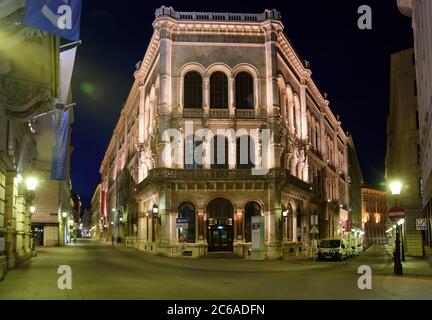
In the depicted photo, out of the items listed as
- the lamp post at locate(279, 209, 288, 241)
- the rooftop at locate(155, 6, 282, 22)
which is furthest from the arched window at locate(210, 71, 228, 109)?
the lamp post at locate(279, 209, 288, 241)

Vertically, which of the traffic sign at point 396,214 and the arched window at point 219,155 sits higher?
the arched window at point 219,155

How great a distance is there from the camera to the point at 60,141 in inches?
1423

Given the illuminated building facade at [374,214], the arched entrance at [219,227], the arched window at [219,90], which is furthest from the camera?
the illuminated building facade at [374,214]

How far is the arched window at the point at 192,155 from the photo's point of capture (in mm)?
45938

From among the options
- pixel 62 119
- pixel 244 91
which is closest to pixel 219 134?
pixel 244 91

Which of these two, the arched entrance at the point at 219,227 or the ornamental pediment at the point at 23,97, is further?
the arched entrance at the point at 219,227

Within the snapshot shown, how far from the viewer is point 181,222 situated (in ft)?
117

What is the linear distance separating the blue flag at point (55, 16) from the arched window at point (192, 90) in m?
26.8

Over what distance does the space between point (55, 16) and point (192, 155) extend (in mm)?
29048

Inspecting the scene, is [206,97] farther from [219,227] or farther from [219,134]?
[219,227]

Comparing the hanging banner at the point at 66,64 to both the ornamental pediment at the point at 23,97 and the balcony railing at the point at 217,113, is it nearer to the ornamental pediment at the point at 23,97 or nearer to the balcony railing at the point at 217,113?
the ornamental pediment at the point at 23,97

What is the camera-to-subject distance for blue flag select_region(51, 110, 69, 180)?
3519 centimetres

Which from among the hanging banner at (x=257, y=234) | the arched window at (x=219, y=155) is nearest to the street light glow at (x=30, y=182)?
the hanging banner at (x=257, y=234)
